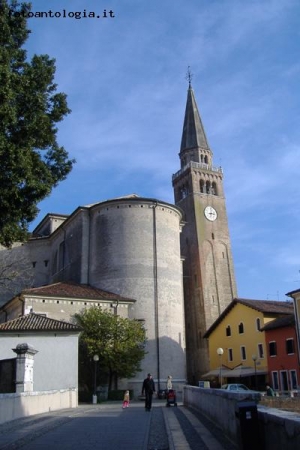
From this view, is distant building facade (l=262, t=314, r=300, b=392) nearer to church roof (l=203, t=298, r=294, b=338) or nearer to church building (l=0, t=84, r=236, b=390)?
church roof (l=203, t=298, r=294, b=338)

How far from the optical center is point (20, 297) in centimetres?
3581

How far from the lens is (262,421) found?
23.3 ft

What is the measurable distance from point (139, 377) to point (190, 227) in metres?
24.2

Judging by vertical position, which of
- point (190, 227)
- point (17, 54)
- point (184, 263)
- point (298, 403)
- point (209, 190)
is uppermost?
point (209, 190)

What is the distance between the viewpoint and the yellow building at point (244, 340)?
38719 millimetres

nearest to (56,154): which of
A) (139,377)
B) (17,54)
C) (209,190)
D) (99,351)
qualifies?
(17,54)

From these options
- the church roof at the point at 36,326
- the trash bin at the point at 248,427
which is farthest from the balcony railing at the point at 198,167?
the trash bin at the point at 248,427

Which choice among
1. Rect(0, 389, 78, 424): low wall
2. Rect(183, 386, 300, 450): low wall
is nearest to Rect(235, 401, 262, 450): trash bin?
Rect(183, 386, 300, 450): low wall

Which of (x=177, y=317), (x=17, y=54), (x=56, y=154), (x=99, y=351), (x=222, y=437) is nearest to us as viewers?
(x=222, y=437)

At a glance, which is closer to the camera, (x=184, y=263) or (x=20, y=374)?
(x=20, y=374)

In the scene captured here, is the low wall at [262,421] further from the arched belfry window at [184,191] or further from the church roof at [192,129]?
the church roof at [192,129]

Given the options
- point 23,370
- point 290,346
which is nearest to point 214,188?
point 290,346

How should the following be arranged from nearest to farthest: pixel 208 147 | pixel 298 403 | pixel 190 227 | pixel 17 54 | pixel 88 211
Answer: pixel 17 54
pixel 298 403
pixel 88 211
pixel 190 227
pixel 208 147

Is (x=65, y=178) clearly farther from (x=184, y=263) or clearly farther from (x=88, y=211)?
(x=184, y=263)
